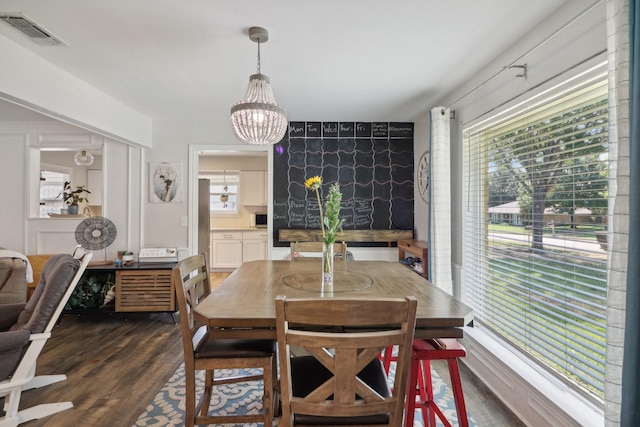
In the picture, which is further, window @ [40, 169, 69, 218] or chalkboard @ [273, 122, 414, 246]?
window @ [40, 169, 69, 218]

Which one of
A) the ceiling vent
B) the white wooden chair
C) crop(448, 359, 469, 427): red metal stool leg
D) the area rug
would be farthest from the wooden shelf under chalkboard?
the ceiling vent

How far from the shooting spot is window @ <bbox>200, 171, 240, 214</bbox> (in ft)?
22.0

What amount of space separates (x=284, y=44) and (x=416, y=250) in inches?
91.3

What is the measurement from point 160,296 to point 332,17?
3222mm

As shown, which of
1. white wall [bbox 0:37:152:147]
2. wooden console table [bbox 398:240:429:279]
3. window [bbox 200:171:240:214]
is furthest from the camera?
window [bbox 200:171:240:214]

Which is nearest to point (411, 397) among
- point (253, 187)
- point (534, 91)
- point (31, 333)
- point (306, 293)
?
point (306, 293)

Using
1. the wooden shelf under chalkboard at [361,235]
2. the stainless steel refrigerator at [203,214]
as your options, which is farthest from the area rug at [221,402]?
the stainless steel refrigerator at [203,214]

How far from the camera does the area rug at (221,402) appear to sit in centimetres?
194

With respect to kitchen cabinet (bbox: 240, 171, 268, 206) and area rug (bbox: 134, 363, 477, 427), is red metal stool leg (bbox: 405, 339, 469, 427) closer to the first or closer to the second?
area rug (bbox: 134, 363, 477, 427)

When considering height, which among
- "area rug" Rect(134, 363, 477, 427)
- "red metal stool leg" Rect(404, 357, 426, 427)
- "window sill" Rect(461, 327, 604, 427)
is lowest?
"area rug" Rect(134, 363, 477, 427)

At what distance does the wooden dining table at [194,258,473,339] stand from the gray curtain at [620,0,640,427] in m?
0.51

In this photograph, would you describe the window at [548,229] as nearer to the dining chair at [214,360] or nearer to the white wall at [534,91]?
the white wall at [534,91]

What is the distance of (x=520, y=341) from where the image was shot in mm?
2176

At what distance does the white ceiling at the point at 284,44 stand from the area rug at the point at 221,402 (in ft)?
7.78
